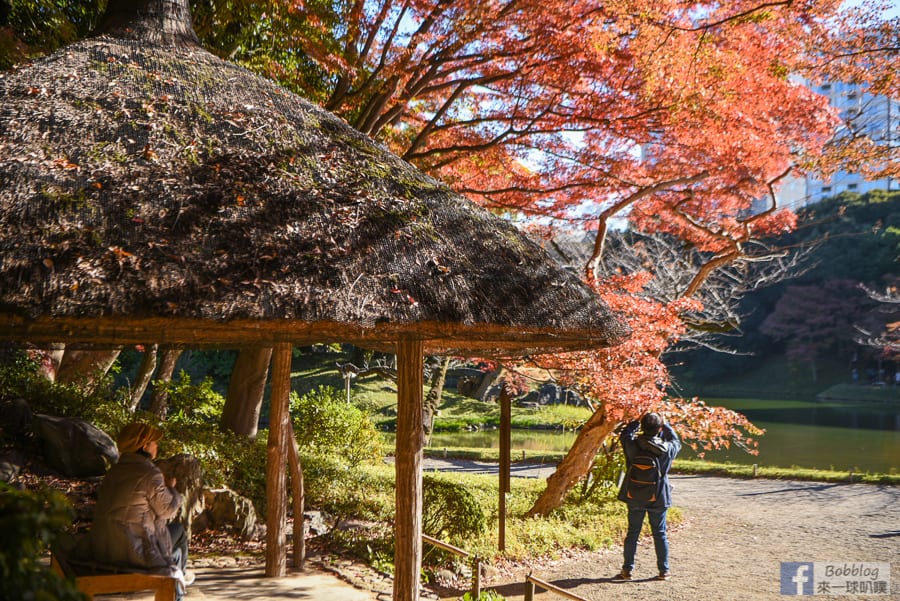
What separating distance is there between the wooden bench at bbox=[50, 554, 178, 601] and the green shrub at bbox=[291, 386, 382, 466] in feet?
21.2

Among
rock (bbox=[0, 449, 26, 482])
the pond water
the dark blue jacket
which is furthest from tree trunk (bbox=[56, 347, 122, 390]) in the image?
the pond water

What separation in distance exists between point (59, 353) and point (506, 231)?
1077 centimetres

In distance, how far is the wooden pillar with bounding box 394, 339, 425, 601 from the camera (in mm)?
4113

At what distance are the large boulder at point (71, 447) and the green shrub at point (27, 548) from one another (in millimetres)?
6105

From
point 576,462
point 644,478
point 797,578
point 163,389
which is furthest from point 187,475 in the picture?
point 797,578

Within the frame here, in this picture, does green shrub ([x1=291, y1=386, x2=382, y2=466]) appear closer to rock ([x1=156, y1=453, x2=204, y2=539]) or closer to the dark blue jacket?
rock ([x1=156, y1=453, x2=204, y2=539])

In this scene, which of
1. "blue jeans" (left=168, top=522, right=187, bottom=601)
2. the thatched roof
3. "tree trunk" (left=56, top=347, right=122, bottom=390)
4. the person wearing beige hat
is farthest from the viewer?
"tree trunk" (left=56, top=347, right=122, bottom=390)

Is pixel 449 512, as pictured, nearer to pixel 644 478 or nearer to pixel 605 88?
pixel 644 478

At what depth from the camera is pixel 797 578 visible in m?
6.62

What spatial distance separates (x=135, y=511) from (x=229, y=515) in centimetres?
348

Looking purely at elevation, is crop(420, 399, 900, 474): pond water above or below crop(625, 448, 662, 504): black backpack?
below

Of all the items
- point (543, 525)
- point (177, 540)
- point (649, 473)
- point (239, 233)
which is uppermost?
point (239, 233)

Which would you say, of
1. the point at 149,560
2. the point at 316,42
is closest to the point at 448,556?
the point at 149,560

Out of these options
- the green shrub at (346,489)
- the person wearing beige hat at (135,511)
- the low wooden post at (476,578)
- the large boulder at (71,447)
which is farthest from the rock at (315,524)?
the person wearing beige hat at (135,511)
